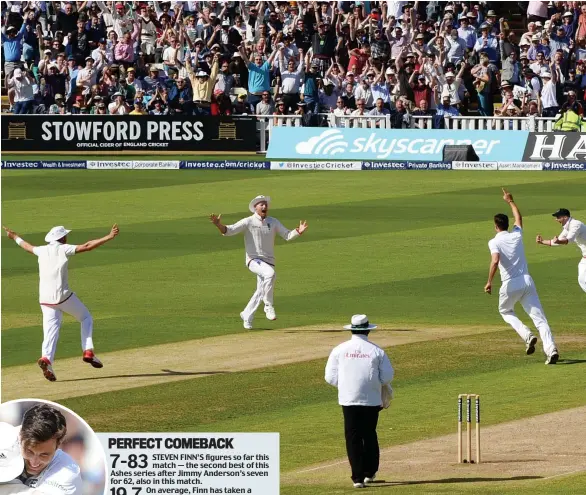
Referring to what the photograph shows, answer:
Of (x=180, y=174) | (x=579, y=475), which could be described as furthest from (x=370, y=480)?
(x=180, y=174)

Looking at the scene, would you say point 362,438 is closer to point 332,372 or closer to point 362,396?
point 362,396

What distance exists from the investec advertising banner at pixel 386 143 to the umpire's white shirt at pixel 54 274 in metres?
27.2

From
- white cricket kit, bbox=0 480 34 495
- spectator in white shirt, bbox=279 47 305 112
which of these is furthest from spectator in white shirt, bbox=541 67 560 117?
white cricket kit, bbox=0 480 34 495

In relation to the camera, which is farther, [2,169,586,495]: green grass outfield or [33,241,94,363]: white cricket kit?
[33,241,94,363]: white cricket kit

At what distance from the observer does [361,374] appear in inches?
561

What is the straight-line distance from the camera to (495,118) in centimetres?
4581

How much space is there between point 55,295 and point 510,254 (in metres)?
6.15

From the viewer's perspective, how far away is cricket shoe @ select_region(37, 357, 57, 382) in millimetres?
19188

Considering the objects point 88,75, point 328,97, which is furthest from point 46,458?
point 88,75

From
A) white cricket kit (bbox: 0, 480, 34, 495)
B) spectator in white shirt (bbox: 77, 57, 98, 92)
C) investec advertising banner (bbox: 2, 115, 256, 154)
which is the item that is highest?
white cricket kit (bbox: 0, 480, 34, 495)

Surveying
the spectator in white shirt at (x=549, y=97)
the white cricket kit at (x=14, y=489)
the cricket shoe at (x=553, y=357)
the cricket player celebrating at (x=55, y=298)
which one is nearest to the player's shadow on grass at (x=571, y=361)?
the cricket shoe at (x=553, y=357)

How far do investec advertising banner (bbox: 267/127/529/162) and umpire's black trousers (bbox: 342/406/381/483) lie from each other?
1236 inches

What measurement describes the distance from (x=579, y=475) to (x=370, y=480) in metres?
1.95

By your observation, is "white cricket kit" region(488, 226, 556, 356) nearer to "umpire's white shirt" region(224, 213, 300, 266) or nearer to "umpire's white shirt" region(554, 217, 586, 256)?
"umpire's white shirt" region(554, 217, 586, 256)
